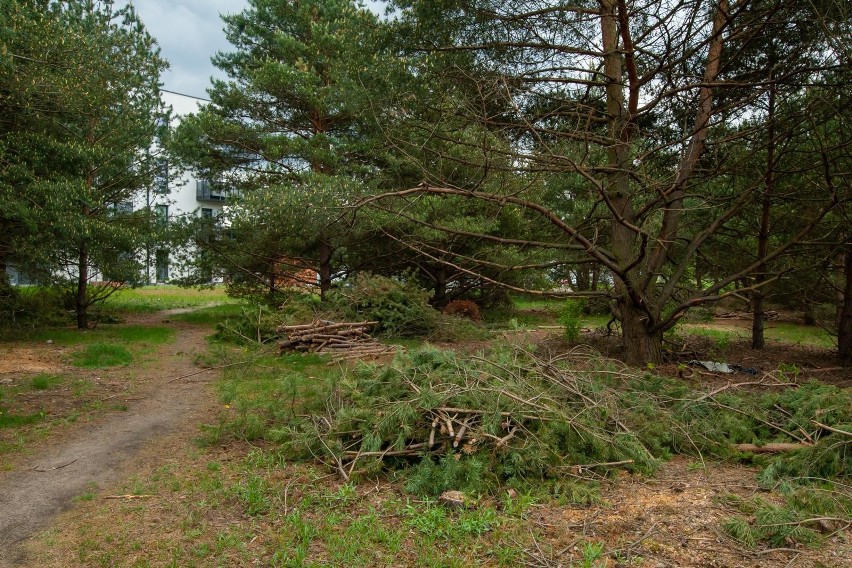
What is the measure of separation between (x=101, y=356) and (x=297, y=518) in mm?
8218

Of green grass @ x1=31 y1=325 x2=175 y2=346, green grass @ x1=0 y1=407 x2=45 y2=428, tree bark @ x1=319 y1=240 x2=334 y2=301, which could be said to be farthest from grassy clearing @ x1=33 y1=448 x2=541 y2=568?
tree bark @ x1=319 y1=240 x2=334 y2=301

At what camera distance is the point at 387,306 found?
1361 cm

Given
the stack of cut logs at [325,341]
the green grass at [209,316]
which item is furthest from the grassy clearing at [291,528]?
the green grass at [209,316]

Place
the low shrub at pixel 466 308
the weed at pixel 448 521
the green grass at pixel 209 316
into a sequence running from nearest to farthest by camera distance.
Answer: the weed at pixel 448 521 < the low shrub at pixel 466 308 < the green grass at pixel 209 316

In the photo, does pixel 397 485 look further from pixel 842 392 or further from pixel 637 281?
pixel 637 281

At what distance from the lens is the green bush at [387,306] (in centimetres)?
1338

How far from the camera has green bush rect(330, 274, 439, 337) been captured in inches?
527

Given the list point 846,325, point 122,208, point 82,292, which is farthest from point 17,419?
point 846,325

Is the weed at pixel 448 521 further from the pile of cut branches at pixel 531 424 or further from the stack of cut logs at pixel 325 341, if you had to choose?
the stack of cut logs at pixel 325 341

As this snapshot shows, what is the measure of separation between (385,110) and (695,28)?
4344 millimetres

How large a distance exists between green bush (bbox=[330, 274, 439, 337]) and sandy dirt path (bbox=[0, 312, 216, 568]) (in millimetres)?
4321

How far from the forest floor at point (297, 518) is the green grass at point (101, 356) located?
4.36 m

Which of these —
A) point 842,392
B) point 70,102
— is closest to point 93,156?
point 70,102

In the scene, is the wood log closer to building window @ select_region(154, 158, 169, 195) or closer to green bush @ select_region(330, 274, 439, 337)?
green bush @ select_region(330, 274, 439, 337)
